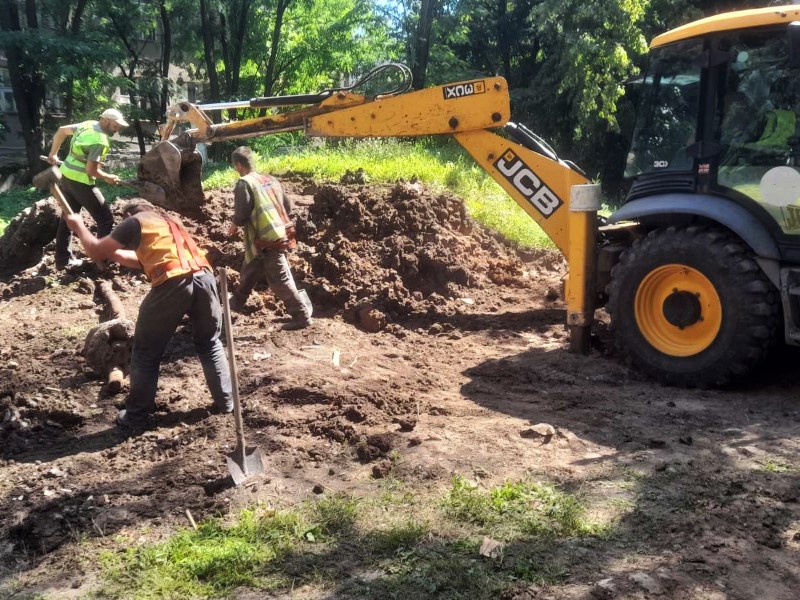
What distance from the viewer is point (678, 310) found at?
5980mm

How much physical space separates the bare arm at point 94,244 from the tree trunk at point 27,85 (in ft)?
56.4

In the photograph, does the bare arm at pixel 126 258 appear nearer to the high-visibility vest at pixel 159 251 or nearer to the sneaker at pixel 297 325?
the high-visibility vest at pixel 159 251

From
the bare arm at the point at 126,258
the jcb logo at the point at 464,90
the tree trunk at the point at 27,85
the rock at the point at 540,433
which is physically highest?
the tree trunk at the point at 27,85

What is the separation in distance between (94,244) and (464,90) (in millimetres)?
3675

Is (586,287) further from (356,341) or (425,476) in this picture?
(425,476)

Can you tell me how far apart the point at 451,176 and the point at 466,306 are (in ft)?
13.9

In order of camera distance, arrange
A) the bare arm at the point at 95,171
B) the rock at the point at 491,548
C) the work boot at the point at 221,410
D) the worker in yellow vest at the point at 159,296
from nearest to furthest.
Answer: the rock at the point at 491,548
the worker in yellow vest at the point at 159,296
the work boot at the point at 221,410
the bare arm at the point at 95,171

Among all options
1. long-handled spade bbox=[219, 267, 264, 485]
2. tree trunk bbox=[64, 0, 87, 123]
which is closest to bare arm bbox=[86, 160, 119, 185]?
long-handled spade bbox=[219, 267, 264, 485]

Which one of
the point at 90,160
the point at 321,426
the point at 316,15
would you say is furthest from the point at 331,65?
the point at 321,426

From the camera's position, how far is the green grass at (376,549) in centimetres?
354

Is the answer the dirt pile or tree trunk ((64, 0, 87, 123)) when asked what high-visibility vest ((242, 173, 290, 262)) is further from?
tree trunk ((64, 0, 87, 123))

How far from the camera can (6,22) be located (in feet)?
65.7

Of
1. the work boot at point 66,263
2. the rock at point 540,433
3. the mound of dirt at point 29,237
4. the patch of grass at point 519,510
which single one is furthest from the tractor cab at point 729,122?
the mound of dirt at point 29,237

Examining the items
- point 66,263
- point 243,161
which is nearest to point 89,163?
point 66,263
